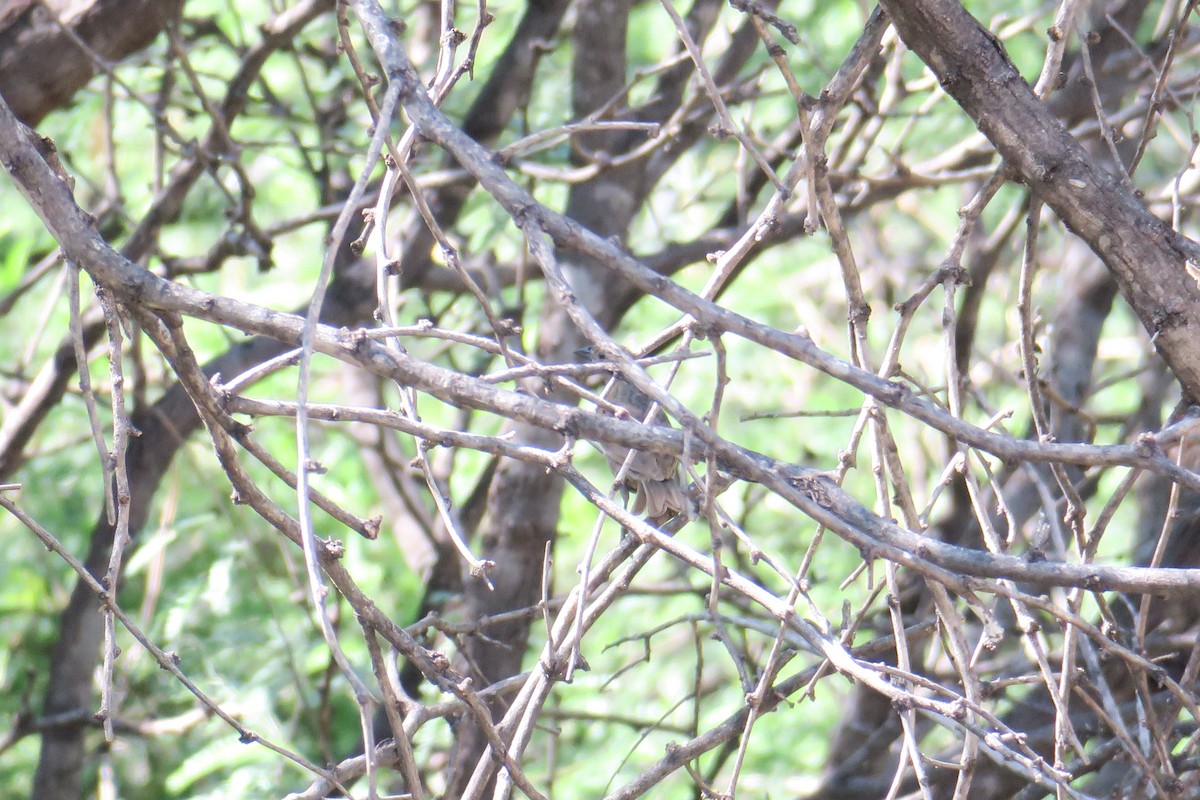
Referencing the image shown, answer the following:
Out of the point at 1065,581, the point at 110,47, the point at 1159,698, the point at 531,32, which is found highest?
the point at 531,32

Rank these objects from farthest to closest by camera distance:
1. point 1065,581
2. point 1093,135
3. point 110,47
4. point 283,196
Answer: point 283,196 → point 1093,135 → point 110,47 → point 1065,581

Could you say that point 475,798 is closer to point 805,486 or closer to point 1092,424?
point 805,486

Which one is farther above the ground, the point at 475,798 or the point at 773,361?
the point at 773,361

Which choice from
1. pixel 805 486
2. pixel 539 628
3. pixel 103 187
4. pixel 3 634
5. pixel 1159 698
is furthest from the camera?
pixel 103 187

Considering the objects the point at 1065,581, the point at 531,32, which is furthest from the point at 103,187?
the point at 1065,581

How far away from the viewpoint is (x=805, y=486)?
1722 mm

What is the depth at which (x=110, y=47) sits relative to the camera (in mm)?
3338

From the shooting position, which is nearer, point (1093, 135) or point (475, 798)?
point (475, 798)

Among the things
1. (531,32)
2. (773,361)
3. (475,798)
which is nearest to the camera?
(475,798)

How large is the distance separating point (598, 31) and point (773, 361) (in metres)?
3.10

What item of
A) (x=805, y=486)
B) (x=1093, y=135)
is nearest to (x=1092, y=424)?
(x=1093, y=135)

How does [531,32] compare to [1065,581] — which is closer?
[1065,581]

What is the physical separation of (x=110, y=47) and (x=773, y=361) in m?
4.27

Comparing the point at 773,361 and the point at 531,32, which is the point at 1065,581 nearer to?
the point at 531,32
